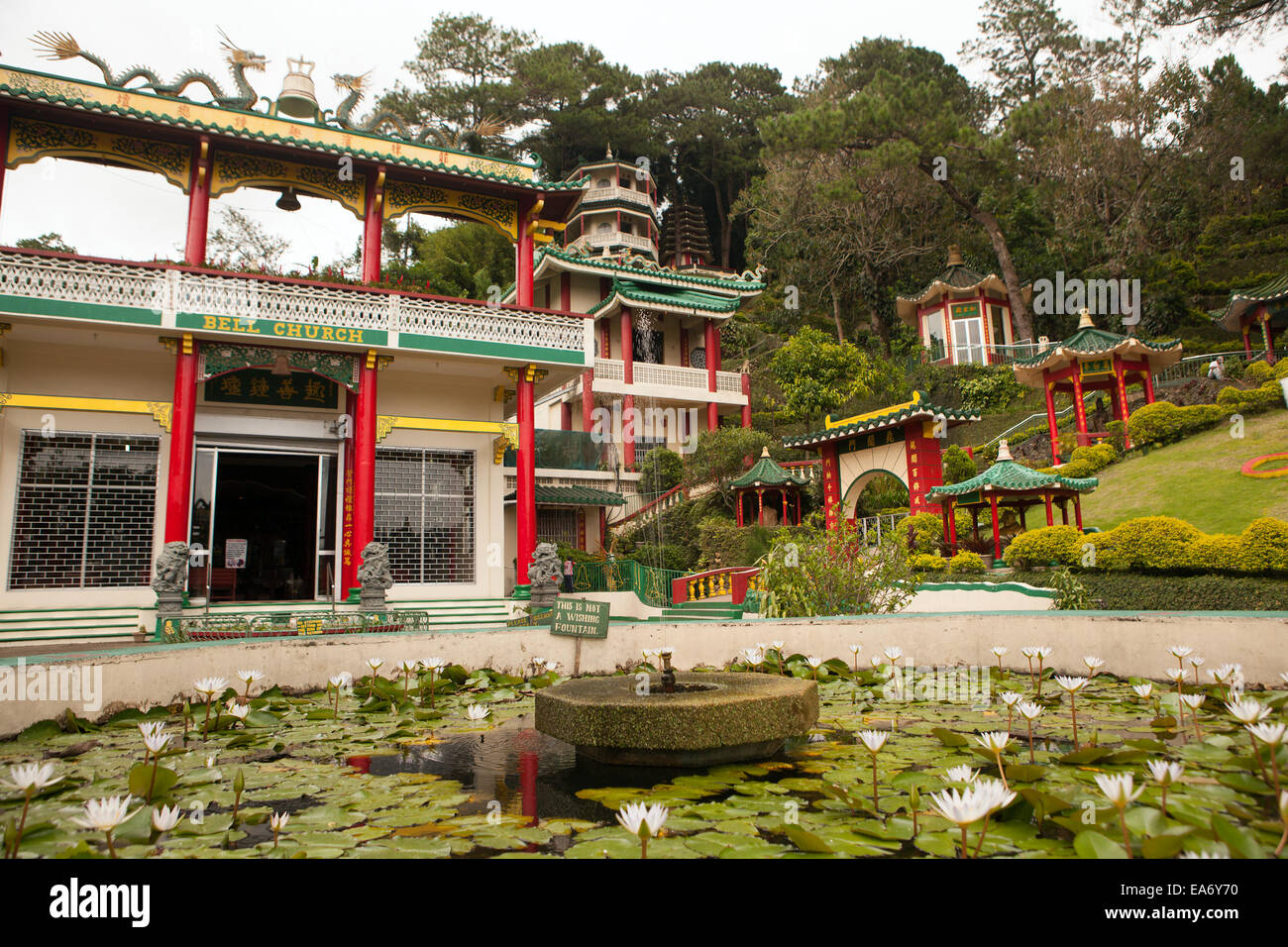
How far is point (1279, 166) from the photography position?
1236 inches

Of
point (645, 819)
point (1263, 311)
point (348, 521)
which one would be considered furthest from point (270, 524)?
point (1263, 311)

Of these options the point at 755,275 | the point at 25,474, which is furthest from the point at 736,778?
the point at 755,275

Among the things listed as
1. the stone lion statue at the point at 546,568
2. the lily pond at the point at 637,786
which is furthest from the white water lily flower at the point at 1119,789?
the stone lion statue at the point at 546,568

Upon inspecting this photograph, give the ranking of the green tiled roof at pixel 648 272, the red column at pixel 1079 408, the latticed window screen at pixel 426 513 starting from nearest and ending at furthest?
the latticed window screen at pixel 426 513, the red column at pixel 1079 408, the green tiled roof at pixel 648 272

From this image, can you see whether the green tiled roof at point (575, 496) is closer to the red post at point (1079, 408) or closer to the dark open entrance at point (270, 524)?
the dark open entrance at point (270, 524)

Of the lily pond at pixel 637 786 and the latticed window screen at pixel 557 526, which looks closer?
the lily pond at pixel 637 786

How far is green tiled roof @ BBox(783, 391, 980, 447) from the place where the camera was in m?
16.3

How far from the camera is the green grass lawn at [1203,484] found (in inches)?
540

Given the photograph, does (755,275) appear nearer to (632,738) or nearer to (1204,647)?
(1204,647)

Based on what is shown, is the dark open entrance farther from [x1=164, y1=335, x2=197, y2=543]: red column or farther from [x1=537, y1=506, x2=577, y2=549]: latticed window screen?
[x1=537, y1=506, x2=577, y2=549]: latticed window screen

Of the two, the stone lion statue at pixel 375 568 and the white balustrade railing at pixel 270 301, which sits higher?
the white balustrade railing at pixel 270 301

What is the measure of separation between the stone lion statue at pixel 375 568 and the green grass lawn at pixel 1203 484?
1404 cm

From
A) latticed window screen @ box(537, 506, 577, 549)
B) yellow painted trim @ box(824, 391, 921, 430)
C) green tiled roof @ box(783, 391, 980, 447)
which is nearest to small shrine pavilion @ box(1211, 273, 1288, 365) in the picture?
green tiled roof @ box(783, 391, 980, 447)

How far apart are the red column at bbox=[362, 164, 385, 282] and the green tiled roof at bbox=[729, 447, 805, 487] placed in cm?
1097
